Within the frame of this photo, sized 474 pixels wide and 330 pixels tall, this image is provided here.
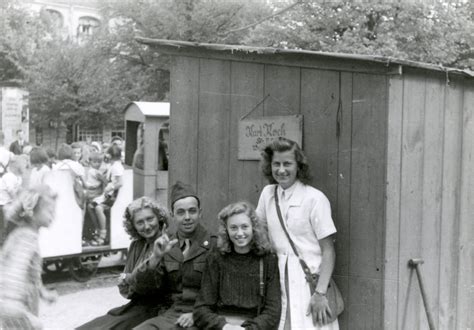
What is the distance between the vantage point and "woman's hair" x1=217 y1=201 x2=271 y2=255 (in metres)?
4.26

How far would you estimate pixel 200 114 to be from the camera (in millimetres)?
5406

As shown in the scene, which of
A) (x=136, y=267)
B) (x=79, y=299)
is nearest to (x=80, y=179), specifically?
(x=79, y=299)

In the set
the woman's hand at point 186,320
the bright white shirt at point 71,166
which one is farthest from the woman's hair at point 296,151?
the bright white shirt at point 71,166

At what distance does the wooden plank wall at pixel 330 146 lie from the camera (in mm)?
4258

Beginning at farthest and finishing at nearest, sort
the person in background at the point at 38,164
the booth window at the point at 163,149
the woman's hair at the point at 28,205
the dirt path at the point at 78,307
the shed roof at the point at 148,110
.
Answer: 1. the shed roof at the point at 148,110
2. the booth window at the point at 163,149
3. the person in background at the point at 38,164
4. the dirt path at the point at 78,307
5. the woman's hair at the point at 28,205

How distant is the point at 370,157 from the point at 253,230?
91cm

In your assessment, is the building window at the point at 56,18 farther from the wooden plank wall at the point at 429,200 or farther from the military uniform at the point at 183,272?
the wooden plank wall at the point at 429,200

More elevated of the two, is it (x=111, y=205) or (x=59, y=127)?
(x=59, y=127)

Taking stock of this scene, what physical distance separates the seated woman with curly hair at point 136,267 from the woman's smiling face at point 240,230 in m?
0.84

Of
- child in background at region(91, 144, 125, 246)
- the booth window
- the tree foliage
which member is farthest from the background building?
child in background at region(91, 144, 125, 246)

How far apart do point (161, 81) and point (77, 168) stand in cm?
2300

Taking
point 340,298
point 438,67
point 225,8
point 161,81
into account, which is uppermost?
point 225,8

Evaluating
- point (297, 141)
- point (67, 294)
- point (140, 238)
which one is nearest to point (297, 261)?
point (297, 141)

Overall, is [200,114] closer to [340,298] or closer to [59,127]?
[340,298]
